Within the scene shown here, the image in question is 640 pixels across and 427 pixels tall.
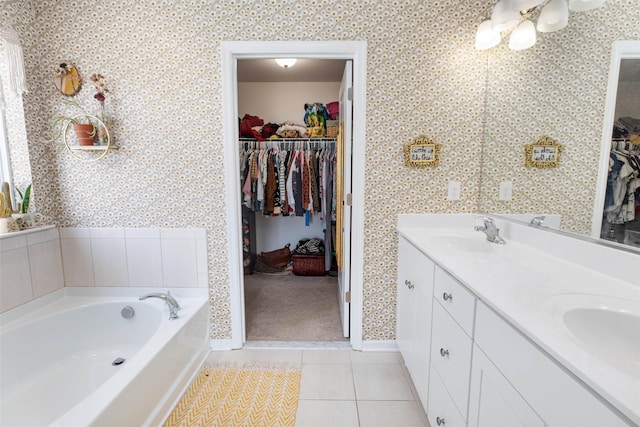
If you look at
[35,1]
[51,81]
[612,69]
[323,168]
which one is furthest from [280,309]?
[35,1]

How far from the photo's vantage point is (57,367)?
1.71m

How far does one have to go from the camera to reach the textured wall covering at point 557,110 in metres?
1.13

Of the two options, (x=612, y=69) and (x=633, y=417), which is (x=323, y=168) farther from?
(x=633, y=417)

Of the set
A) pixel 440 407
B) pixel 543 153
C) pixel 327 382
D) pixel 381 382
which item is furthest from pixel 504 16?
pixel 327 382

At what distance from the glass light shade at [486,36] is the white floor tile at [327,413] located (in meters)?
2.21

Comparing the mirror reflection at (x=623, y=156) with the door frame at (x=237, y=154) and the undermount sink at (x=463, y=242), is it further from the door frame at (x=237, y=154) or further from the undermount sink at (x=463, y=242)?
the door frame at (x=237, y=154)

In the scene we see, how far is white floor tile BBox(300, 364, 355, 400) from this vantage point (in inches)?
65.7

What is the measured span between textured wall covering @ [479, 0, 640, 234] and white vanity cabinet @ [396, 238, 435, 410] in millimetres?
638

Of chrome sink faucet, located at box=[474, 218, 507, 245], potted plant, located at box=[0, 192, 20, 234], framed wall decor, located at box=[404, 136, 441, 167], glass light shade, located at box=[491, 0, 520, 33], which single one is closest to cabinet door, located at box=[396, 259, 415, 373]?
chrome sink faucet, located at box=[474, 218, 507, 245]

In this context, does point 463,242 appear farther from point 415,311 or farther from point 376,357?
point 376,357

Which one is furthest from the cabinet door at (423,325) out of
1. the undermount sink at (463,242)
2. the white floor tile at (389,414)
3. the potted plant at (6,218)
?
the potted plant at (6,218)

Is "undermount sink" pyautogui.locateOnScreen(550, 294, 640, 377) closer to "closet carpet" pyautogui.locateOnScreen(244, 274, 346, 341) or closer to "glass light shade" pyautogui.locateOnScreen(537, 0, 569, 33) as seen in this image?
"glass light shade" pyautogui.locateOnScreen(537, 0, 569, 33)

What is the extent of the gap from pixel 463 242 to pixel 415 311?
1.65 ft

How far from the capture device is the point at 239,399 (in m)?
1.64
